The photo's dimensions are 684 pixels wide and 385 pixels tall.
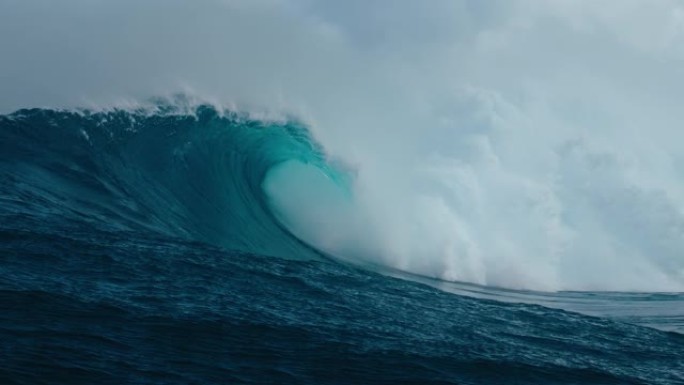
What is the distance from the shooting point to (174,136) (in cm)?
2200

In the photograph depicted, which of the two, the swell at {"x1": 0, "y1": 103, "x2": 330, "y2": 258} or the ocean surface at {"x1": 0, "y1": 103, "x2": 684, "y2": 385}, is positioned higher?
the swell at {"x1": 0, "y1": 103, "x2": 330, "y2": 258}

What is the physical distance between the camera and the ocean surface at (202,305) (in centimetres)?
856

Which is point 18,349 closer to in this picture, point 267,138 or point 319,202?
point 319,202

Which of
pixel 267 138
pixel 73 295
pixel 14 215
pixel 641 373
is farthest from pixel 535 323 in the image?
pixel 267 138

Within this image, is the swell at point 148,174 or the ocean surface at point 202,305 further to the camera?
the swell at point 148,174

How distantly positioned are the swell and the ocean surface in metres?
0.06

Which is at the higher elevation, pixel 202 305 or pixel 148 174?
pixel 148 174

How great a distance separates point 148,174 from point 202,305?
9578mm

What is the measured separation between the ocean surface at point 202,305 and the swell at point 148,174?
59 millimetres

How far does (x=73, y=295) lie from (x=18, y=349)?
6.33 ft

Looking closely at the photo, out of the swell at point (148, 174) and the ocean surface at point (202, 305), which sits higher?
the swell at point (148, 174)

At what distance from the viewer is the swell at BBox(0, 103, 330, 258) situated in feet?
50.3

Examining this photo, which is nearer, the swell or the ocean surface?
the ocean surface

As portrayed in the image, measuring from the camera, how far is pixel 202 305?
10.4m
